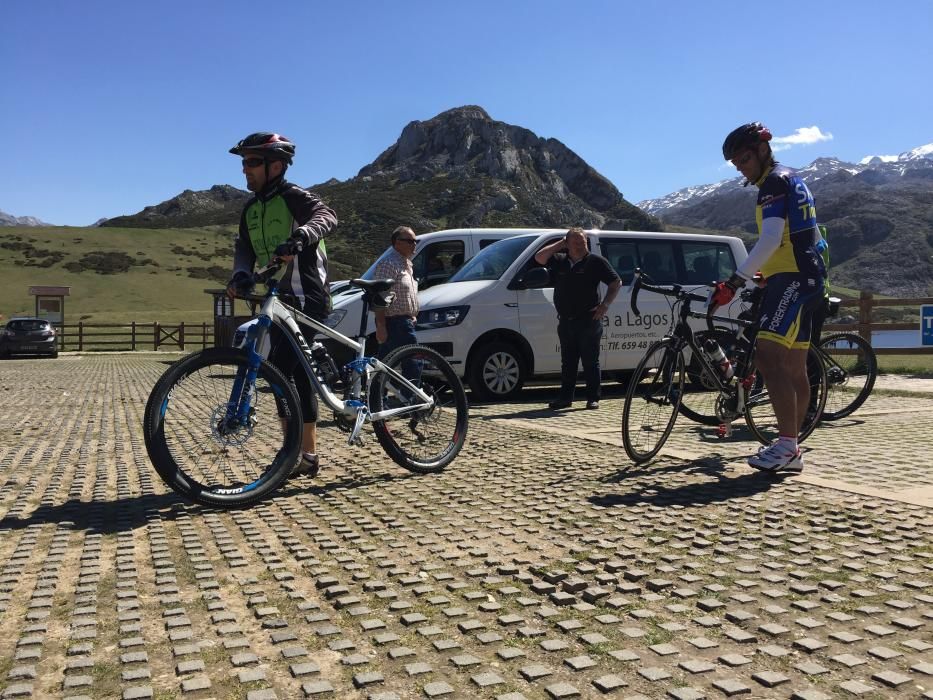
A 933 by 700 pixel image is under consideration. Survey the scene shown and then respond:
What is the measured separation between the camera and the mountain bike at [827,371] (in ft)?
19.1

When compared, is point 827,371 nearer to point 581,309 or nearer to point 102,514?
point 581,309

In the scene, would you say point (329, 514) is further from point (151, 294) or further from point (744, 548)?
point (151, 294)

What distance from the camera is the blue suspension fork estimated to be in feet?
14.0

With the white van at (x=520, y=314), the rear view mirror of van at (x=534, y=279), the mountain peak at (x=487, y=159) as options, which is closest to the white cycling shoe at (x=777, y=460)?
the white van at (x=520, y=314)

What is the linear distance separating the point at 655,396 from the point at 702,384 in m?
0.61

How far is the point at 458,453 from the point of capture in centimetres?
557

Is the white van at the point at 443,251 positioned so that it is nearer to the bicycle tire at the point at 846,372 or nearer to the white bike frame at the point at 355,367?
the bicycle tire at the point at 846,372

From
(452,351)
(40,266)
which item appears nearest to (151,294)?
(40,266)

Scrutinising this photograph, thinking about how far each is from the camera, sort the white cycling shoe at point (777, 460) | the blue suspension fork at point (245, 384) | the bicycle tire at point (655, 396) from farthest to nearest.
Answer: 1. the bicycle tire at point (655, 396)
2. the white cycling shoe at point (777, 460)
3. the blue suspension fork at point (245, 384)

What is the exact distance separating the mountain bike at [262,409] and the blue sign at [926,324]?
1226 centimetres

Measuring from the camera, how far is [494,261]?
10023 mm

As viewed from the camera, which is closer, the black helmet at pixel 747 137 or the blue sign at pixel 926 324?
the black helmet at pixel 747 137

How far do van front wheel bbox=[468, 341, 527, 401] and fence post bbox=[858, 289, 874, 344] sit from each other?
7302 mm

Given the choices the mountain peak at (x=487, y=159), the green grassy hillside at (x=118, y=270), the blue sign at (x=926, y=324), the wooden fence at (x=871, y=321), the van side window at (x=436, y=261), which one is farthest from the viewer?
the mountain peak at (x=487, y=159)
